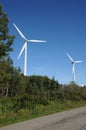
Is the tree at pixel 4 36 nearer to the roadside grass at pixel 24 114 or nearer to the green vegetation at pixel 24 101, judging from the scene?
the green vegetation at pixel 24 101

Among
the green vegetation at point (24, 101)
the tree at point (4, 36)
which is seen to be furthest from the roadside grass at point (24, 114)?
the tree at point (4, 36)

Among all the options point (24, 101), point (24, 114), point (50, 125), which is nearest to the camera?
point (50, 125)

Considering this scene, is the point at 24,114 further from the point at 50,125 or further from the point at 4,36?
the point at 4,36

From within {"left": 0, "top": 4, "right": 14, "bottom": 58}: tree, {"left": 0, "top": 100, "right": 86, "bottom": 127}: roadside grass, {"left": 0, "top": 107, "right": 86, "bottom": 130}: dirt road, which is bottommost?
{"left": 0, "top": 100, "right": 86, "bottom": 127}: roadside grass

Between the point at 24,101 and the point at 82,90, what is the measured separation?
80.7 feet

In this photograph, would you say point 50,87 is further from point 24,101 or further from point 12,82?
point 24,101

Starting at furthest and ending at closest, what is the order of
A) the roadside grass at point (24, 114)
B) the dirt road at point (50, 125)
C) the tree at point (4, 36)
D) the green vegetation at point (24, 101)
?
the tree at point (4, 36) < the green vegetation at point (24, 101) < the roadside grass at point (24, 114) < the dirt road at point (50, 125)

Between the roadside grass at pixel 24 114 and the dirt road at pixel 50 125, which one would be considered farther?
the roadside grass at pixel 24 114

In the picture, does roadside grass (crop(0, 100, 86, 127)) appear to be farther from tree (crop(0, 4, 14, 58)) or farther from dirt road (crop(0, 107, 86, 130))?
tree (crop(0, 4, 14, 58))

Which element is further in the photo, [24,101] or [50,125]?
[24,101]

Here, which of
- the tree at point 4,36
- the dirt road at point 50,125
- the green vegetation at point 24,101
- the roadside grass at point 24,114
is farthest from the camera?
the tree at point 4,36

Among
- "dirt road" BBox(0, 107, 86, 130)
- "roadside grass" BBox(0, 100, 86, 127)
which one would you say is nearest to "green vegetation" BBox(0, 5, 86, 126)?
"roadside grass" BBox(0, 100, 86, 127)

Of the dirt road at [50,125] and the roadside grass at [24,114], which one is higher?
the dirt road at [50,125]

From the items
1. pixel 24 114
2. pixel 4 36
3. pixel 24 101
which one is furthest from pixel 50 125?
pixel 4 36
